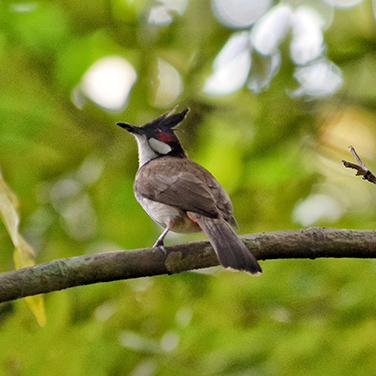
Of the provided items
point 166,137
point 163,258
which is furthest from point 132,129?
point 163,258

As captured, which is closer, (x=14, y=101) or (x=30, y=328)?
(x=30, y=328)

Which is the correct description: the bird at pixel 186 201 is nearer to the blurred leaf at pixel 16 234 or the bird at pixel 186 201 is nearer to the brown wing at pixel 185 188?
the brown wing at pixel 185 188

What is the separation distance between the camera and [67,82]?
3.64 meters

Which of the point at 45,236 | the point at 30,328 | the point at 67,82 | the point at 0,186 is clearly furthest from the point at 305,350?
the point at 67,82

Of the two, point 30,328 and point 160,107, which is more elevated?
point 160,107

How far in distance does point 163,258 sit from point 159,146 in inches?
61.6

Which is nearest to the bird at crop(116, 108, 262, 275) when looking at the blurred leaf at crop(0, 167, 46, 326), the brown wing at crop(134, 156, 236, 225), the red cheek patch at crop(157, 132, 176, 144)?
the brown wing at crop(134, 156, 236, 225)

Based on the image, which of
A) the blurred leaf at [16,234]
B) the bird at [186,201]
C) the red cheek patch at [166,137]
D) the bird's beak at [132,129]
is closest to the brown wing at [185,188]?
the bird at [186,201]

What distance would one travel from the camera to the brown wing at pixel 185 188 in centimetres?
280

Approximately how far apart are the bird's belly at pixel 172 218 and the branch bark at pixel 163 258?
483mm

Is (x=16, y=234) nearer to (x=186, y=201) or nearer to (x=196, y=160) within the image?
(x=186, y=201)

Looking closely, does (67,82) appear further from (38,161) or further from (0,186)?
(0,186)

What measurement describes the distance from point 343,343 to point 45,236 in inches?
66.1

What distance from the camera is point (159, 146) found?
367 cm
